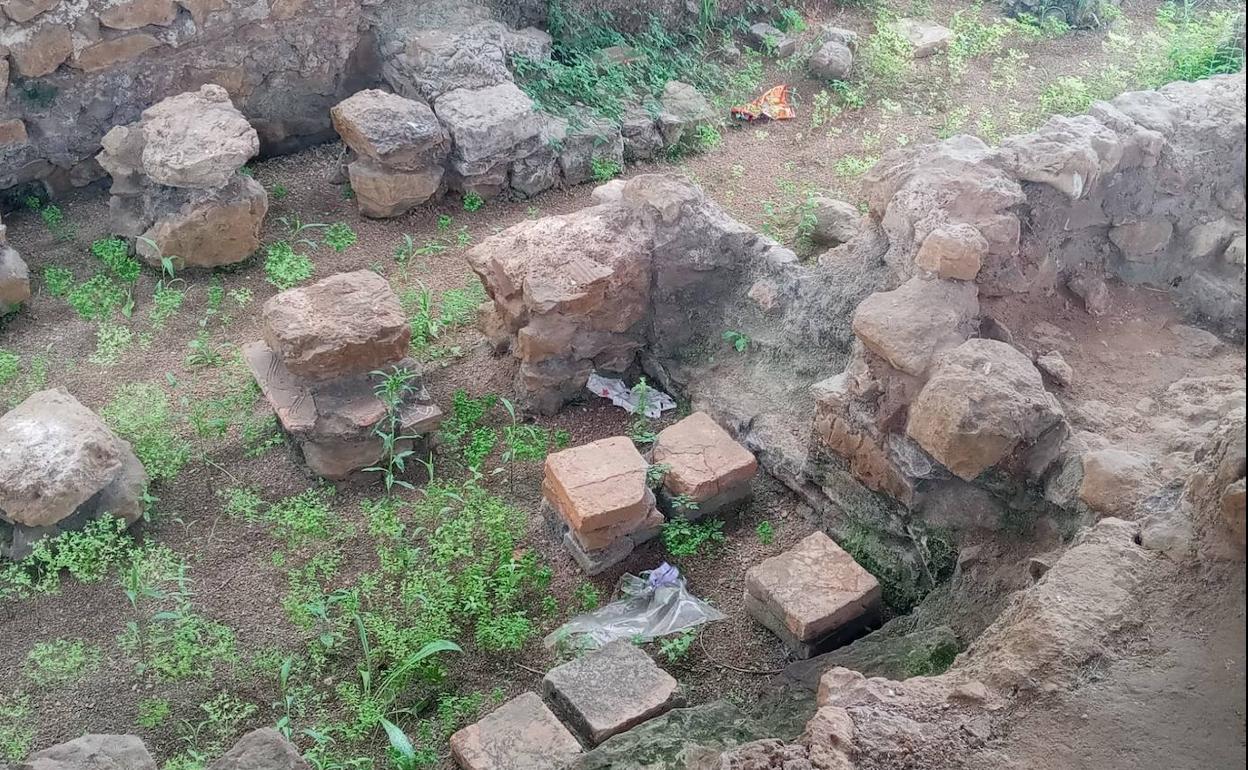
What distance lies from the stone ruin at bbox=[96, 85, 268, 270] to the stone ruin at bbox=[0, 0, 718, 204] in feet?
0.30

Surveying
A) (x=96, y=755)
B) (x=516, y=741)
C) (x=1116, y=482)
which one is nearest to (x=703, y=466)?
(x=516, y=741)

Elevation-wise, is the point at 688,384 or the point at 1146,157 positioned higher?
the point at 1146,157

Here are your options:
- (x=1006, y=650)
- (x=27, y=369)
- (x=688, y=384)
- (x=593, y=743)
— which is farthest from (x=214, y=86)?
(x=1006, y=650)

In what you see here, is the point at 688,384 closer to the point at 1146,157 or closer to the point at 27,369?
the point at 1146,157

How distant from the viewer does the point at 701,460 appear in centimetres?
470

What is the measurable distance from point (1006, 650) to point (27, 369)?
15.3 feet

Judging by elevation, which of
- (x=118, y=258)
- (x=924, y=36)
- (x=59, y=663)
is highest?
(x=924, y=36)

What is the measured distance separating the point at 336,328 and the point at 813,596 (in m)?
2.25

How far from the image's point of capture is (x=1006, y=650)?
2938 millimetres

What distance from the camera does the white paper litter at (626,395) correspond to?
5297mm

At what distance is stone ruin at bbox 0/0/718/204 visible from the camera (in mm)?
6133

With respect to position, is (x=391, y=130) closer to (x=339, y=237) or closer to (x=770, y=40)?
(x=339, y=237)

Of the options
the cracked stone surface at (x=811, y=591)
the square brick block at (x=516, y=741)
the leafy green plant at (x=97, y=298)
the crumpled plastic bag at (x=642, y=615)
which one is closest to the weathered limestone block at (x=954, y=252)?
the cracked stone surface at (x=811, y=591)

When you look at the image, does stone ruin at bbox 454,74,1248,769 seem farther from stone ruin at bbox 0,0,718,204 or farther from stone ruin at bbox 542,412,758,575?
stone ruin at bbox 0,0,718,204
